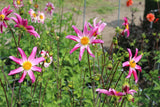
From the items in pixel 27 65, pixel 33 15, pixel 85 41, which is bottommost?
pixel 27 65

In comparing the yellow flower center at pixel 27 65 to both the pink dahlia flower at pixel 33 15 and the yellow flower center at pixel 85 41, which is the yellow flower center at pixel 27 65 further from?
the pink dahlia flower at pixel 33 15

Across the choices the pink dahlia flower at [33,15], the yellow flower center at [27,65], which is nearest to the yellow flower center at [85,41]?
the yellow flower center at [27,65]

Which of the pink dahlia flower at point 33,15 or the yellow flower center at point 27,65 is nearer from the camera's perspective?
the yellow flower center at point 27,65

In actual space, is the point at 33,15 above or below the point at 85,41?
above

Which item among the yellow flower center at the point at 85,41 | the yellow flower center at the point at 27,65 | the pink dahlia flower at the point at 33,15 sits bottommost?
the yellow flower center at the point at 27,65

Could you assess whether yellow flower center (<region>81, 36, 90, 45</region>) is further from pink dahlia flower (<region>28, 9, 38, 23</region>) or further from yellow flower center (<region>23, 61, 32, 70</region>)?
pink dahlia flower (<region>28, 9, 38, 23</region>)

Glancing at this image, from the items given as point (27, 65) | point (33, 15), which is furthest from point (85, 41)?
point (33, 15)

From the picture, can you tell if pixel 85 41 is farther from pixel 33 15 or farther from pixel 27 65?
pixel 33 15

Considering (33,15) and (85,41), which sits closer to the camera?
(85,41)

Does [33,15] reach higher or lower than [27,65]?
higher

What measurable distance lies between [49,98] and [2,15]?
40.0 inches

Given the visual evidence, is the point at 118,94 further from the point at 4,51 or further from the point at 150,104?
the point at 4,51

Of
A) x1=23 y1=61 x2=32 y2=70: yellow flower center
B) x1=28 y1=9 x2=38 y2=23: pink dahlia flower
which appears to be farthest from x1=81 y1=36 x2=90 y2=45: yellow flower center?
x1=28 y1=9 x2=38 y2=23: pink dahlia flower

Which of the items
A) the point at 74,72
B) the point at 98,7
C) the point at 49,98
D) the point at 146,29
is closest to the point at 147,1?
the point at 146,29
